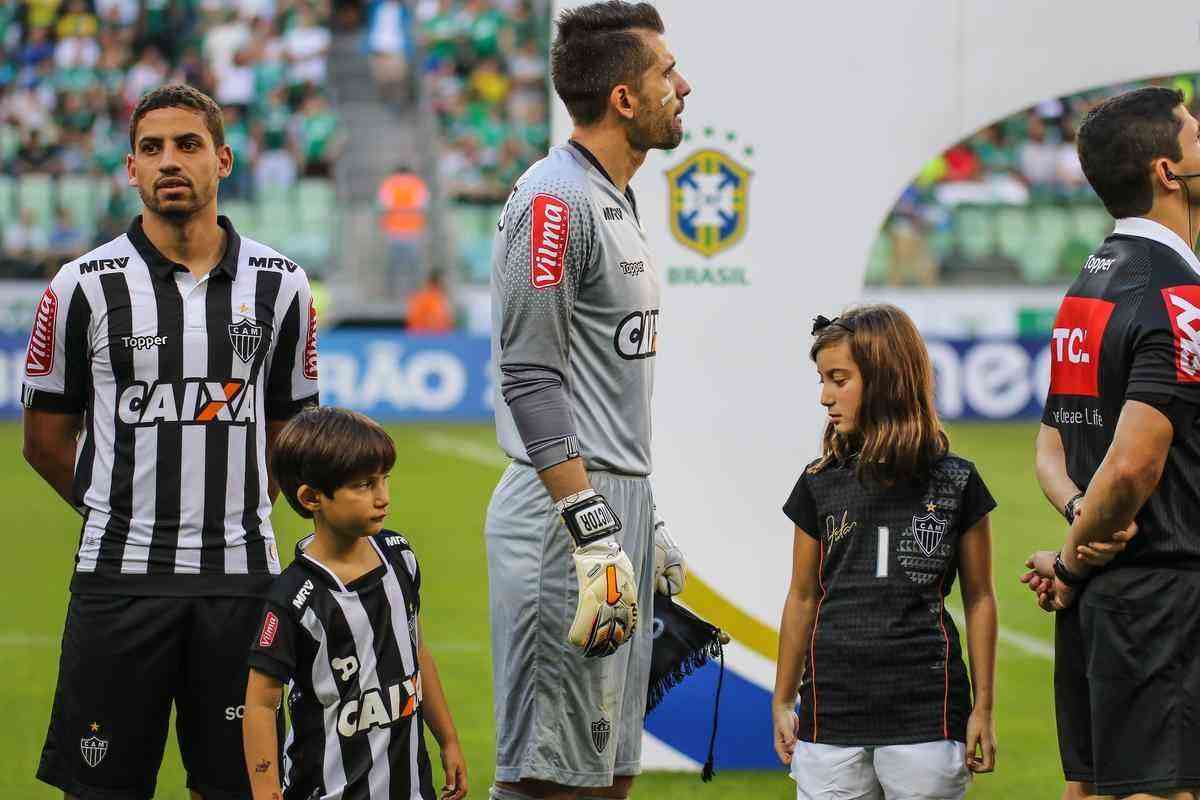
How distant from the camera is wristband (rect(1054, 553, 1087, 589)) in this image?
12.3 ft

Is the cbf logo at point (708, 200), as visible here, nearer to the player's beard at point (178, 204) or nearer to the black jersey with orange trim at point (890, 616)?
the black jersey with orange trim at point (890, 616)

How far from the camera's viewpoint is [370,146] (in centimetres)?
2366

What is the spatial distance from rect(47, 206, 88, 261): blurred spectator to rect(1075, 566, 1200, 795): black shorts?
747 inches

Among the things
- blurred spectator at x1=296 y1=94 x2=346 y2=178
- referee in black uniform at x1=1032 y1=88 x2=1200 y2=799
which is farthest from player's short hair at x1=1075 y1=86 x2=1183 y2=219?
blurred spectator at x1=296 y1=94 x2=346 y2=178

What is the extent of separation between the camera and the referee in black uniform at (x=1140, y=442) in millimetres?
3504

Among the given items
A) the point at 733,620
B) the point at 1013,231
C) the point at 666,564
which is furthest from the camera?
the point at 1013,231

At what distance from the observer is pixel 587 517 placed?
3.47 m

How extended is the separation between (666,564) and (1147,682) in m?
1.16

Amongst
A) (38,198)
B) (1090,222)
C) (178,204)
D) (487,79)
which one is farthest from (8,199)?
(178,204)

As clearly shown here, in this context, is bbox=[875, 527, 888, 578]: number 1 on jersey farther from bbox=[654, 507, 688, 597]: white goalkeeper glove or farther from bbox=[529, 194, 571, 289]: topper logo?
bbox=[529, 194, 571, 289]: topper logo

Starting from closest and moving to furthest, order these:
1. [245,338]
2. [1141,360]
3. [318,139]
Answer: [1141,360], [245,338], [318,139]

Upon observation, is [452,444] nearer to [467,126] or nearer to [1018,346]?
[1018,346]

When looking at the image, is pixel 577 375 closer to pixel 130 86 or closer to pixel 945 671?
pixel 945 671

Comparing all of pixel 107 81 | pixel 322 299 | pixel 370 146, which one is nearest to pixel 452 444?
pixel 322 299
